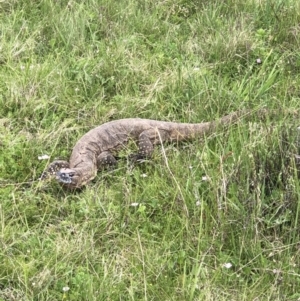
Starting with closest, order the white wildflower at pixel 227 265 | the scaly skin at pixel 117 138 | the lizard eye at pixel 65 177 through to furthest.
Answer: the white wildflower at pixel 227 265
the lizard eye at pixel 65 177
the scaly skin at pixel 117 138

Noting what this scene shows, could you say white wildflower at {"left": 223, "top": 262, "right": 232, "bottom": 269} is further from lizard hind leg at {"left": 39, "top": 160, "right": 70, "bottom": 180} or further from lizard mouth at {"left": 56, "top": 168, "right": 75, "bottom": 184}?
lizard hind leg at {"left": 39, "top": 160, "right": 70, "bottom": 180}

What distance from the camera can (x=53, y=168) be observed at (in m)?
4.88

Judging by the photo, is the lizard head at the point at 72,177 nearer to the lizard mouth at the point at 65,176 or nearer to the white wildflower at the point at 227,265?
the lizard mouth at the point at 65,176

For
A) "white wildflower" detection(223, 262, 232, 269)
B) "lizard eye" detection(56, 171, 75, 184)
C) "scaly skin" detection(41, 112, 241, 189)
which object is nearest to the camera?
"white wildflower" detection(223, 262, 232, 269)

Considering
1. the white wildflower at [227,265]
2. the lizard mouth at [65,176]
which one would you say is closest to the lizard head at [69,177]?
the lizard mouth at [65,176]

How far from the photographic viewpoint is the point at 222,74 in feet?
19.8

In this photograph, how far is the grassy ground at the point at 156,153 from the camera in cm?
382

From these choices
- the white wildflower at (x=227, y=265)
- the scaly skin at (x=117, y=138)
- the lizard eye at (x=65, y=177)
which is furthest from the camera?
the scaly skin at (x=117, y=138)

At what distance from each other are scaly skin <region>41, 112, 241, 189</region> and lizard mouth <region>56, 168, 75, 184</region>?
49 millimetres

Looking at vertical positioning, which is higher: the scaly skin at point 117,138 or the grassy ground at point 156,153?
the grassy ground at point 156,153

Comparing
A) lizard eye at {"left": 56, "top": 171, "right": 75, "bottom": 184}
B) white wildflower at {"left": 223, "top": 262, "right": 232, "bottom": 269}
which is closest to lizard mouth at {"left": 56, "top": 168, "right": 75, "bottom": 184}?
lizard eye at {"left": 56, "top": 171, "right": 75, "bottom": 184}

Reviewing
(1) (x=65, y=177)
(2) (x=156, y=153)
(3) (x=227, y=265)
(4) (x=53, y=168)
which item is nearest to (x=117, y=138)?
(2) (x=156, y=153)

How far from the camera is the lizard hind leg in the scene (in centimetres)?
Result: 479

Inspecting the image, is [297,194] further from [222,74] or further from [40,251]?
[222,74]
